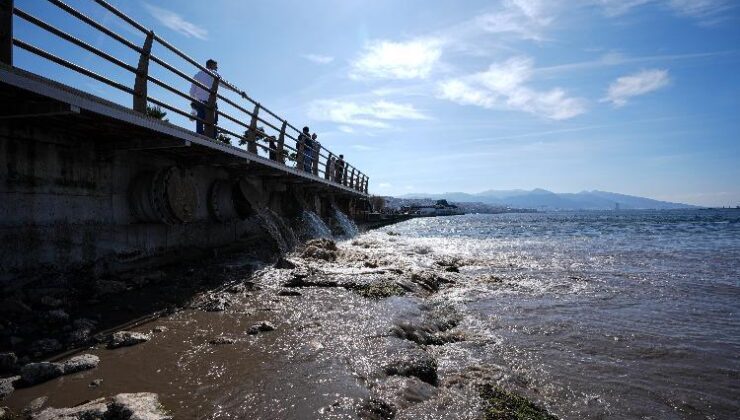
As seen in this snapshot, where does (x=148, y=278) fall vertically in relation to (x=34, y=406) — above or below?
above

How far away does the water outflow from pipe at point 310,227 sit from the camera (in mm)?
16938

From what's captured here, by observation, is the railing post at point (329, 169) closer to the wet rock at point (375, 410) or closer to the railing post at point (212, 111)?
the railing post at point (212, 111)

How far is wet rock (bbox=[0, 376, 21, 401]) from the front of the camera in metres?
3.35

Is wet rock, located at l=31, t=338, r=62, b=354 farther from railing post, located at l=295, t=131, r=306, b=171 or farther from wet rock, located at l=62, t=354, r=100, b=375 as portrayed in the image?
railing post, located at l=295, t=131, r=306, b=171

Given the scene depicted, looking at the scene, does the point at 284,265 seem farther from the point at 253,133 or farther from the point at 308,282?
the point at 253,133

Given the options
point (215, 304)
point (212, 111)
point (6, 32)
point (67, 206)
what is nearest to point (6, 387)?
point (215, 304)

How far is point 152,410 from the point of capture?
306 cm

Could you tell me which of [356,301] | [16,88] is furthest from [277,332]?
[16,88]

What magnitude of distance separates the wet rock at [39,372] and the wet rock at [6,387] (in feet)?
0.26

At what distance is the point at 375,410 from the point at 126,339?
3.14 meters

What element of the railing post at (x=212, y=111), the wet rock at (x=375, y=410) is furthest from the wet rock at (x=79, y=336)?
the railing post at (x=212, y=111)

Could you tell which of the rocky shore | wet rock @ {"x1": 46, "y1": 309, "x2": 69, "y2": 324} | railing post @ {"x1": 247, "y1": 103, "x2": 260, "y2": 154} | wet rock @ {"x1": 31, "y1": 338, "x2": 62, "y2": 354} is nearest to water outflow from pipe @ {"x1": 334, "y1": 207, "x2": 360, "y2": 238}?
railing post @ {"x1": 247, "y1": 103, "x2": 260, "y2": 154}

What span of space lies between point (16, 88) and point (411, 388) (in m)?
5.55

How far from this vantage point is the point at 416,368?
13.1ft
